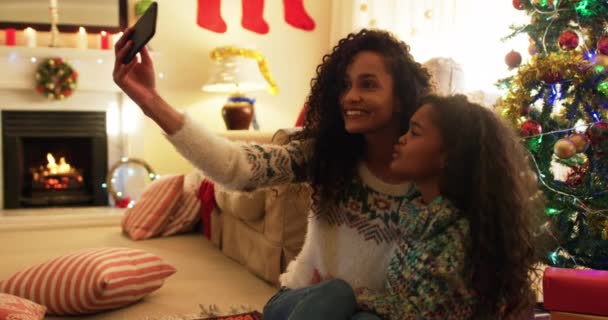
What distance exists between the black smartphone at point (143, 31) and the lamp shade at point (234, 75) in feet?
9.54

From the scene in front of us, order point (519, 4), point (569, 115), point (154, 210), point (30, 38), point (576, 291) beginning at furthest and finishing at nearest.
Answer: point (30, 38) → point (154, 210) → point (519, 4) → point (569, 115) → point (576, 291)

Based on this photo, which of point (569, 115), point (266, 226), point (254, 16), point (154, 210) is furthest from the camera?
point (254, 16)

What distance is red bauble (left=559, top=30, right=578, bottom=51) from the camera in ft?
6.29

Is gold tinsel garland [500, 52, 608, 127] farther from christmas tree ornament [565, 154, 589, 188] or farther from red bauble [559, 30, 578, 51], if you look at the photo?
christmas tree ornament [565, 154, 589, 188]

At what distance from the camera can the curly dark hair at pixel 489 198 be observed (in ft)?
3.19

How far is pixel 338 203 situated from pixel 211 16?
3.38m

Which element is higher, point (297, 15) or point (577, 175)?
point (297, 15)

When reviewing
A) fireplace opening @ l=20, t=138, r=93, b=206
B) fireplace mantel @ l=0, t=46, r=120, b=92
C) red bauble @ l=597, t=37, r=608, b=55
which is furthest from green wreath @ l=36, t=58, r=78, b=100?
red bauble @ l=597, t=37, r=608, b=55

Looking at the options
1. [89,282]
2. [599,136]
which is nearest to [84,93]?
[89,282]

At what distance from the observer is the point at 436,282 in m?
0.94

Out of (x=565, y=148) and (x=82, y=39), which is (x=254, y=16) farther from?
(x=565, y=148)

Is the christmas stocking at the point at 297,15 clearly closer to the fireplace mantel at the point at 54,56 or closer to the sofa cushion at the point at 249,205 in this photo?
the fireplace mantel at the point at 54,56

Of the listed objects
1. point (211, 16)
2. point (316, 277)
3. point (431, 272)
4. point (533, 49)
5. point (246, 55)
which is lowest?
point (316, 277)

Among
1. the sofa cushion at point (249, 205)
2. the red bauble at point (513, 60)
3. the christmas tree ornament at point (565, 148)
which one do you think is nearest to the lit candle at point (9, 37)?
the sofa cushion at point (249, 205)
